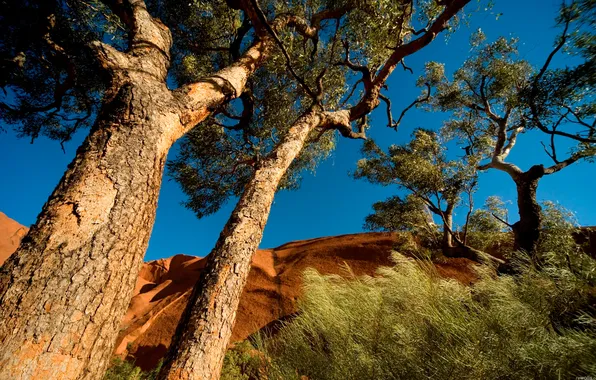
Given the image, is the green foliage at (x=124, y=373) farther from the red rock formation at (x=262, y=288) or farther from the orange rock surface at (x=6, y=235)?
the orange rock surface at (x=6, y=235)

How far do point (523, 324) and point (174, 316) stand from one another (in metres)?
9.69

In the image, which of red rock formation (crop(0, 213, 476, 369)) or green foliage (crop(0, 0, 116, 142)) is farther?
red rock formation (crop(0, 213, 476, 369))

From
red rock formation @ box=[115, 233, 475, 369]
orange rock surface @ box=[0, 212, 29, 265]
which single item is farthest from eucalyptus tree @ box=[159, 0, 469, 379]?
orange rock surface @ box=[0, 212, 29, 265]

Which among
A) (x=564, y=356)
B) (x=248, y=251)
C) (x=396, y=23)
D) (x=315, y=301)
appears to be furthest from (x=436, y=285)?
(x=396, y=23)

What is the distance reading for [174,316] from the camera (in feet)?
30.1

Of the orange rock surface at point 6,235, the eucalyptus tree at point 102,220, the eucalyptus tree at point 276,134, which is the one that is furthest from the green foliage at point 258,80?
the orange rock surface at point 6,235

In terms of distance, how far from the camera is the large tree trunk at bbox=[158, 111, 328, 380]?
6.65 feet

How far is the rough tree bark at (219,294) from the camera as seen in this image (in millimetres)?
2027

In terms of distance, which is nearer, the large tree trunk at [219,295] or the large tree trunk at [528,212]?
the large tree trunk at [219,295]

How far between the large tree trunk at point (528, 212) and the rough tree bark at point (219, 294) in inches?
239

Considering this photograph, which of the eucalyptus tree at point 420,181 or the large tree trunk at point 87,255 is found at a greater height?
the eucalyptus tree at point 420,181

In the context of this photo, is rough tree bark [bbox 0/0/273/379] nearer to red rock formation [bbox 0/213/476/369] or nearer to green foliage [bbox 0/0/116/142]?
green foliage [bbox 0/0/116/142]

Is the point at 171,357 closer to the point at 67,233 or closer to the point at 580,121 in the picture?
the point at 67,233

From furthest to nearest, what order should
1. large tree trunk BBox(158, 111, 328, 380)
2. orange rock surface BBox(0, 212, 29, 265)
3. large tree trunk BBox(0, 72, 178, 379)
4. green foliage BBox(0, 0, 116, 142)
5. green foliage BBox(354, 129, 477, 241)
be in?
1. orange rock surface BBox(0, 212, 29, 265)
2. green foliage BBox(354, 129, 477, 241)
3. green foliage BBox(0, 0, 116, 142)
4. large tree trunk BBox(158, 111, 328, 380)
5. large tree trunk BBox(0, 72, 178, 379)
